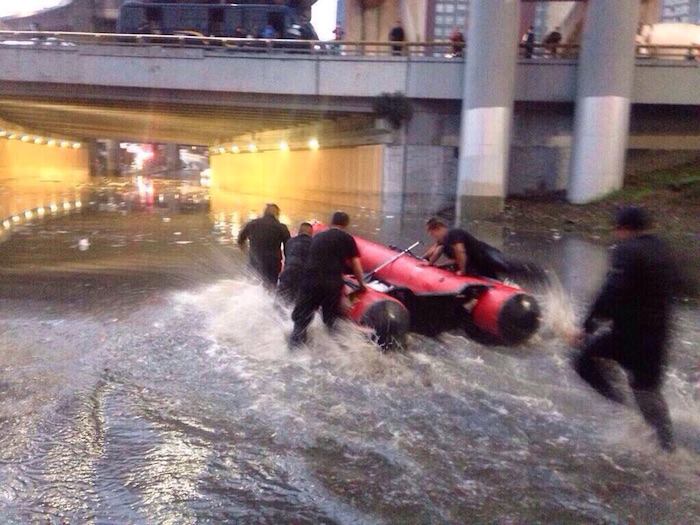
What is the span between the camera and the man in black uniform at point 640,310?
14.9 feet

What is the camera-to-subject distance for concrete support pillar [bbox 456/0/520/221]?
20.7m

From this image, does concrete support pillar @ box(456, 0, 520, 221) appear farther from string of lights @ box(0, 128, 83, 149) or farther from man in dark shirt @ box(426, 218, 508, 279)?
string of lights @ box(0, 128, 83, 149)

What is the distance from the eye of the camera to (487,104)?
21.0 metres

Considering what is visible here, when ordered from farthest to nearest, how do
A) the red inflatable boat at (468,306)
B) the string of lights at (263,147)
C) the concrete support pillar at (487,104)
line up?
1. the string of lights at (263,147)
2. the concrete support pillar at (487,104)
3. the red inflatable boat at (468,306)

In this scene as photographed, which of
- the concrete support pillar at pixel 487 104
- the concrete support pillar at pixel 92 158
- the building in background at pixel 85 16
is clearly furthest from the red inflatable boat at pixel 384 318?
the building in background at pixel 85 16

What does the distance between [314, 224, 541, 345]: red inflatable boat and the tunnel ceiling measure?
1797 centimetres

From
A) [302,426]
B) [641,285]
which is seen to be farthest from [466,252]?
[641,285]

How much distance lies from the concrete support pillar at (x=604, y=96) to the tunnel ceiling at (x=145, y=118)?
874 cm

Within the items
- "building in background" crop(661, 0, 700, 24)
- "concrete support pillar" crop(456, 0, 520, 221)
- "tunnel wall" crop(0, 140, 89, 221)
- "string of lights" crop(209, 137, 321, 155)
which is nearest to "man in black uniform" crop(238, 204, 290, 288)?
"concrete support pillar" crop(456, 0, 520, 221)

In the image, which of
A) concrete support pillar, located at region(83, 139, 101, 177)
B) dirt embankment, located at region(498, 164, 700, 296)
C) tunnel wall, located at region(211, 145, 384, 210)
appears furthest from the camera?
concrete support pillar, located at region(83, 139, 101, 177)

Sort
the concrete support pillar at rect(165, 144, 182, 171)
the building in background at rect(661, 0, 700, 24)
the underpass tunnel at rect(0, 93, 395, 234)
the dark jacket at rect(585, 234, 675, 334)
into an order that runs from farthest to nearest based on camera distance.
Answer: the concrete support pillar at rect(165, 144, 182, 171) → the building in background at rect(661, 0, 700, 24) → the underpass tunnel at rect(0, 93, 395, 234) → the dark jacket at rect(585, 234, 675, 334)

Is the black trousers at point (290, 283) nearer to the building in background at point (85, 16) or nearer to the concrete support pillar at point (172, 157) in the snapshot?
the building in background at point (85, 16)

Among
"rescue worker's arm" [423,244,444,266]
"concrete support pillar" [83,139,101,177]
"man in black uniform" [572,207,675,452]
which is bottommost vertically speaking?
"concrete support pillar" [83,139,101,177]

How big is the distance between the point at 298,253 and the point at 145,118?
2794 cm
